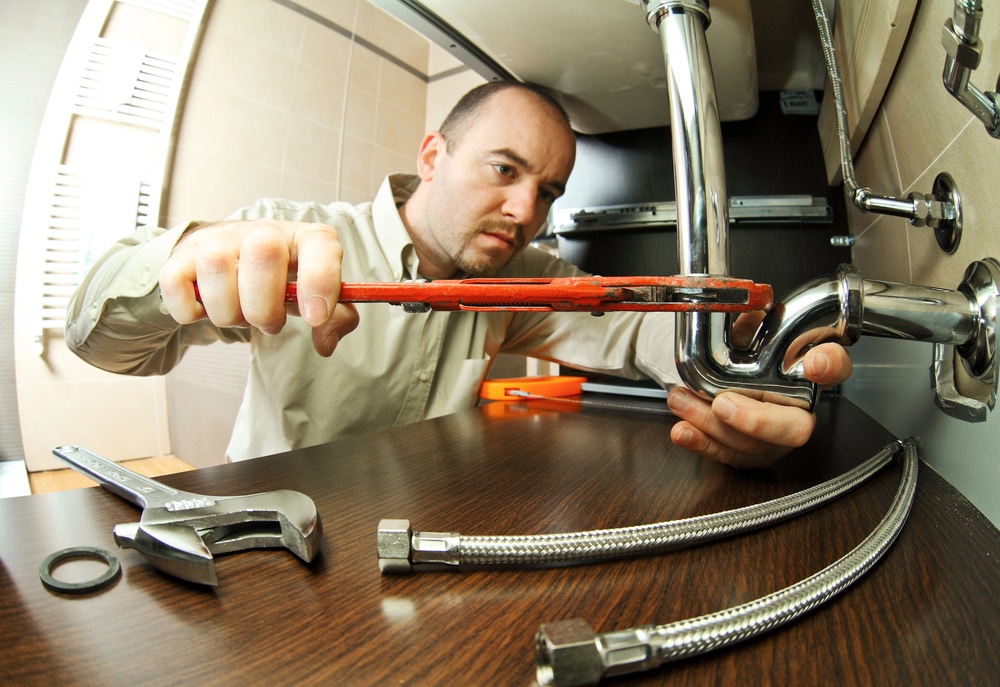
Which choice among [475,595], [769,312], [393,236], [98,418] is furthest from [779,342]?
[98,418]

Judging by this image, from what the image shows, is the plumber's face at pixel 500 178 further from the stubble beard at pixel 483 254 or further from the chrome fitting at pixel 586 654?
the chrome fitting at pixel 586 654

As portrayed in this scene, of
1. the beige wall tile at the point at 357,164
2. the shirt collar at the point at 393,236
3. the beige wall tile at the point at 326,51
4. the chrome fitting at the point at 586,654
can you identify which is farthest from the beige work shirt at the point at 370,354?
the chrome fitting at the point at 586,654

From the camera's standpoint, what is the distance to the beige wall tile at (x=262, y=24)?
0.67 m

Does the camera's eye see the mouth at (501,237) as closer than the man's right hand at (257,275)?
No

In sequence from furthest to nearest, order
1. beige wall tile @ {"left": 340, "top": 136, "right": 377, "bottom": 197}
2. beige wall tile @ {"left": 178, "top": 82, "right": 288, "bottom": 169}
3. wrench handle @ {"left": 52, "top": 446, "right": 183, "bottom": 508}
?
beige wall tile @ {"left": 340, "top": 136, "right": 377, "bottom": 197}, beige wall tile @ {"left": 178, "top": 82, "right": 288, "bottom": 169}, wrench handle @ {"left": 52, "top": 446, "right": 183, "bottom": 508}

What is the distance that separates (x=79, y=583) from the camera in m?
0.16

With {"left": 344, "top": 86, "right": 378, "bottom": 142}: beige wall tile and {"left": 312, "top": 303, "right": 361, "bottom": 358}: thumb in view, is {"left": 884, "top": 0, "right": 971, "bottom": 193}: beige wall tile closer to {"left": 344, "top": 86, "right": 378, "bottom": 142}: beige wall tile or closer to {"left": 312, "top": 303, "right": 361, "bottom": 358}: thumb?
{"left": 312, "top": 303, "right": 361, "bottom": 358}: thumb

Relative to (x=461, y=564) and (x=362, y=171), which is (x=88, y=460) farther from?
(x=362, y=171)

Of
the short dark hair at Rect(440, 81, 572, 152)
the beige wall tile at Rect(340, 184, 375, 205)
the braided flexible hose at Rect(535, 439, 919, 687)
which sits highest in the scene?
the short dark hair at Rect(440, 81, 572, 152)

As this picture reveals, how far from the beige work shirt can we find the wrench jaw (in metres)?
0.42

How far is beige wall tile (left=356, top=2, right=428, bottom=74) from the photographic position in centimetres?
83

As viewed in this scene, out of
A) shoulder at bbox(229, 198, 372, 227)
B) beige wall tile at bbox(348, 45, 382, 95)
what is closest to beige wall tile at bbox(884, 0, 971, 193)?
shoulder at bbox(229, 198, 372, 227)

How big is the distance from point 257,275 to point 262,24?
0.70m

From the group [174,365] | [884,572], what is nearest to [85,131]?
[174,365]
